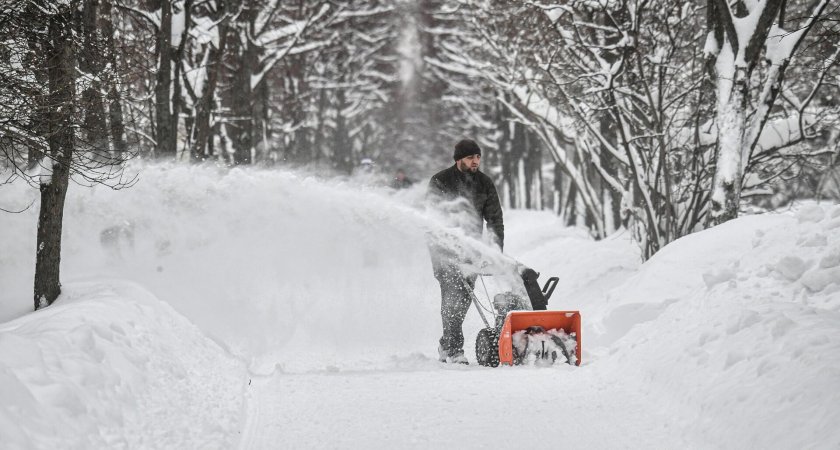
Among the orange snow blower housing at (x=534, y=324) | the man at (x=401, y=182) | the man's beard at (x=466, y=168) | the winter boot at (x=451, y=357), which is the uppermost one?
the man's beard at (x=466, y=168)

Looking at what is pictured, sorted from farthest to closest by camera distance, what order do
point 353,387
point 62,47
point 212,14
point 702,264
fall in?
1. point 212,14
2. point 702,264
3. point 62,47
4. point 353,387

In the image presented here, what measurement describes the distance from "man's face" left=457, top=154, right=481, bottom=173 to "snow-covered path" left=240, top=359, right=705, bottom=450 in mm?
2234

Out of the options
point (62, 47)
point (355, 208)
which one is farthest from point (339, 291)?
point (62, 47)

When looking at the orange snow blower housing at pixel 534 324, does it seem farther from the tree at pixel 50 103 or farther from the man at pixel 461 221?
the tree at pixel 50 103

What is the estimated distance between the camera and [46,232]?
23.0 ft

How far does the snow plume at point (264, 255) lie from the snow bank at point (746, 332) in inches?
88.3

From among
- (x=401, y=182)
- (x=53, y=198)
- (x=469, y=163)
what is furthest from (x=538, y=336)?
(x=401, y=182)

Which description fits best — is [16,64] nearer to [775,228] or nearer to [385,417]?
[385,417]

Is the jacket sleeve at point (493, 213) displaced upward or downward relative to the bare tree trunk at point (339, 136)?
downward

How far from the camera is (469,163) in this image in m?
7.59

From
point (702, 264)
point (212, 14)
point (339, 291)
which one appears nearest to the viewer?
point (702, 264)

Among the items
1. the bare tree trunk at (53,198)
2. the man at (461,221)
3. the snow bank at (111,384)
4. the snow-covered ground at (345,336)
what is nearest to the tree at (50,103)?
the bare tree trunk at (53,198)

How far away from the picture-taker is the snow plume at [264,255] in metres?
8.18

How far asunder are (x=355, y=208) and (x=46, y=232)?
362 centimetres
